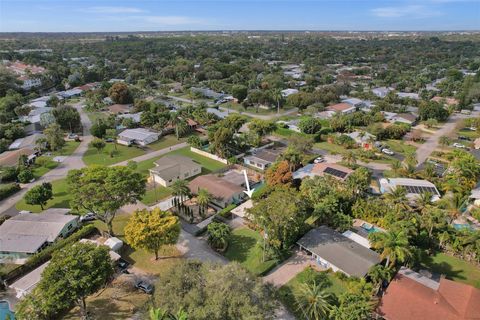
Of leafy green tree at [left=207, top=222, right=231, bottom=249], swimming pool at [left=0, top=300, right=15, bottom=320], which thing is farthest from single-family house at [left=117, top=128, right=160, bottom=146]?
swimming pool at [left=0, top=300, right=15, bottom=320]

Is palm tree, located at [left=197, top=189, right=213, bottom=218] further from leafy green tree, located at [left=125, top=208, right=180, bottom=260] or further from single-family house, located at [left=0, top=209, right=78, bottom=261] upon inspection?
single-family house, located at [left=0, top=209, right=78, bottom=261]

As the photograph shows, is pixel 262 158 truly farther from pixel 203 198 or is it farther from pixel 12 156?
pixel 12 156

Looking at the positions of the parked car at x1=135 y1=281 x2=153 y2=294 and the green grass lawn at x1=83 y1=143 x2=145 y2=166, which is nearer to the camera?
the parked car at x1=135 y1=281 x2=153 y2=294

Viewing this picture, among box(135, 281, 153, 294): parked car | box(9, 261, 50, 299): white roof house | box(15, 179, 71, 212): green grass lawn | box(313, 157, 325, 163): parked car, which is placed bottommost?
box(135, 281, 153, 294): parked car

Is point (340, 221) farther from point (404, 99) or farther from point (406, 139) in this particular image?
point (404, 99)

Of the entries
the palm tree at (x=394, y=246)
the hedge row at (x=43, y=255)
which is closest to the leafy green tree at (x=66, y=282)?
the hedge row at (x=43, y=255)

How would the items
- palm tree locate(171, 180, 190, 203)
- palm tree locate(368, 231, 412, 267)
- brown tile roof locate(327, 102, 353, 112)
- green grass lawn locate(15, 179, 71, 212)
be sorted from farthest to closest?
1. brown tile roof locate(327, 102, 353, 112)
2. green grass lawn locate(15, 179, 71, 212)
3. palm tree locate(171, 180, 190, 203)
4. palm tree locate(368, 231, 412, 267)

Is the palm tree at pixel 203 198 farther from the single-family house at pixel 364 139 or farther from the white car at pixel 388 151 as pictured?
the white car at pixel 388 151

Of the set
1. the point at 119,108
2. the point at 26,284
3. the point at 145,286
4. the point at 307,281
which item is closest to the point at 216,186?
the point at 145,286
